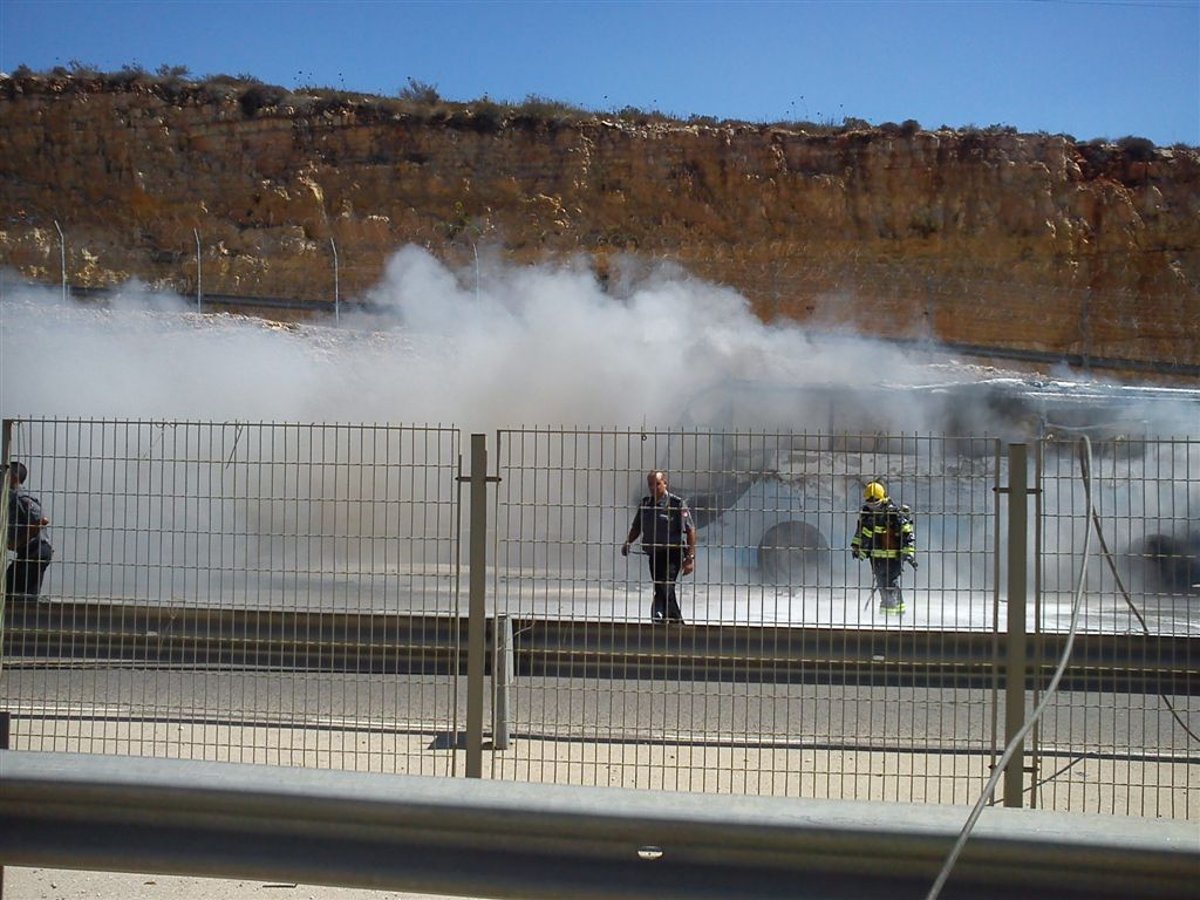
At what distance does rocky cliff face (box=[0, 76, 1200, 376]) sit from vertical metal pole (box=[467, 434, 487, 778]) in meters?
25.9

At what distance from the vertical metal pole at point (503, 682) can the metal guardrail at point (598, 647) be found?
0.12m

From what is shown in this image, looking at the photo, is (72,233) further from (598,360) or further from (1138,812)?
(1138,812)

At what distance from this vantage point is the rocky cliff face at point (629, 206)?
102ft

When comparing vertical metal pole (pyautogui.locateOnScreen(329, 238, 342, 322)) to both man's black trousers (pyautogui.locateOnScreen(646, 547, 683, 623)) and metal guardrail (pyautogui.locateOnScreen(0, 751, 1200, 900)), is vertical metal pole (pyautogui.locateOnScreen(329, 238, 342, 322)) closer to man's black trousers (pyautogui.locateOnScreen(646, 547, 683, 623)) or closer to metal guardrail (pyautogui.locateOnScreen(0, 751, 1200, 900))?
man's black trousers (pyautogui.locateOnScreen(646, 547, 683, 623))

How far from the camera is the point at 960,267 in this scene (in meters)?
31.4

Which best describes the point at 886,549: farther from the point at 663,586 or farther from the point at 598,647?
the point at 598,647

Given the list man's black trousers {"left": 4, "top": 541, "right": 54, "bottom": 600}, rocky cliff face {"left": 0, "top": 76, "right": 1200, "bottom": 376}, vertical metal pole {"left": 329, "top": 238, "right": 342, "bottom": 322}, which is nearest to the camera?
man's black trousers {"left": 4, "top": 541, "right": 54, "bottom": 600}

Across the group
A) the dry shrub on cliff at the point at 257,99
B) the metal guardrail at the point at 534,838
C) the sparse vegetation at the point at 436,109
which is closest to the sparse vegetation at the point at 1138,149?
the sparse vegetation at the point at 436,109

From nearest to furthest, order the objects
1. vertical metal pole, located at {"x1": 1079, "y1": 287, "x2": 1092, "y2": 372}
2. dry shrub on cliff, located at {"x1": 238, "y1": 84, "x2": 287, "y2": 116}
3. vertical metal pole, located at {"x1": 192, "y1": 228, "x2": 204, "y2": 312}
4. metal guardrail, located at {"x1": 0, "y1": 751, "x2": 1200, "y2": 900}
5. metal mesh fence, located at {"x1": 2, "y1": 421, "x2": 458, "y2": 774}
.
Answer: metal guardrail, located at {"x1": 0, "y1": 751, "x2": 1200, "y2": 900} < metal mesh fence, located at {"x1": 2, "y1": 421, "x2": 458, "y2": 774} < vertical metal pole, located at {"x1": 1079, "y1": 287, "x2": 1092, "y2": 372} < vertical metal pole, located at {"x1": 192, "y1": 228, "x2": 204, "y2": 312} < dry shrub on cliff, located at {"x1": 238, "y1": 84, "x2": 287, "y2": 116}

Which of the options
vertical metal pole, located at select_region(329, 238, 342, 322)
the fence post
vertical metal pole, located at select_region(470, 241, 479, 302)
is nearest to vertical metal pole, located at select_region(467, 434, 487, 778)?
the fence post

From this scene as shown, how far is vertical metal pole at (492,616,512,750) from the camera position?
21.1ft

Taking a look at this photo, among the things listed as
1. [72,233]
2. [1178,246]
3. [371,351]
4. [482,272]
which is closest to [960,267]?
[1178,246]

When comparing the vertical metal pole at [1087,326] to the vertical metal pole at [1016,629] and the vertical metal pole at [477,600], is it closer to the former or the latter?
the vertical metal pole at [1016,629]

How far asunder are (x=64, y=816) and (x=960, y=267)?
3081 centimetres
